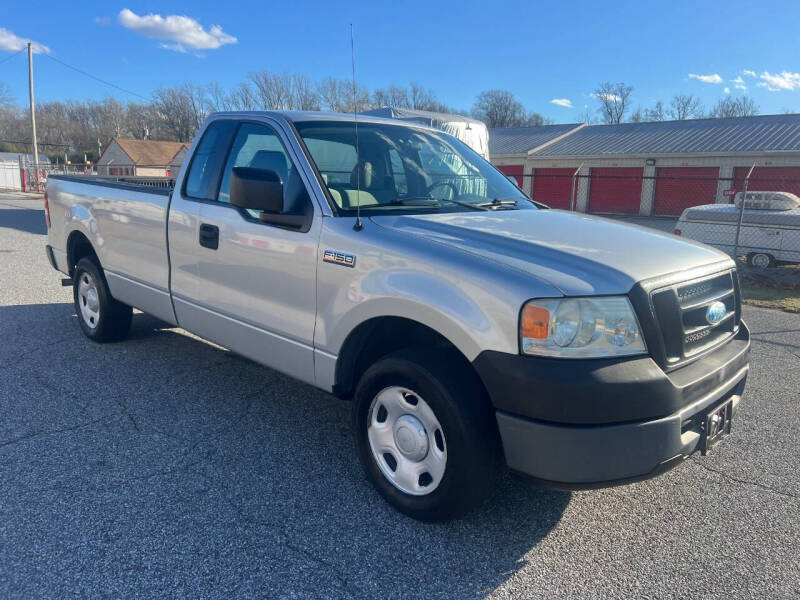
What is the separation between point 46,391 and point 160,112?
7792cm

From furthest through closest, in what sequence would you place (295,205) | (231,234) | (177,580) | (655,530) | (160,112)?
(160,112), (231,234), (295,205), (655,530), (177,580)

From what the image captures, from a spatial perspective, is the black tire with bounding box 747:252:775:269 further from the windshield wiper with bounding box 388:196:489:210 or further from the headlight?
the headlight

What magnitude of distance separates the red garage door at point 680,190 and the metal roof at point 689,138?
2.98 feet

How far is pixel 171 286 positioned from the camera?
14.5 feet

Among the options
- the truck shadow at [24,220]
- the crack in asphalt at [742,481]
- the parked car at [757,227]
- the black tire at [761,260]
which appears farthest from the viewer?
the truck shadow at [24,220]

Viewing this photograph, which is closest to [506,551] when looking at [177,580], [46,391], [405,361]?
[405,361]

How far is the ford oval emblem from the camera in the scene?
2.89 m

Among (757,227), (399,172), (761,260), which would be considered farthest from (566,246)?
(761,260)

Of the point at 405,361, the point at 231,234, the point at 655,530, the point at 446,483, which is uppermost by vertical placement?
the point at 231,234

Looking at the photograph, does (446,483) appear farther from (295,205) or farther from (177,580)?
(295,205)

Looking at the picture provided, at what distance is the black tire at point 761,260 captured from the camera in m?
12.3

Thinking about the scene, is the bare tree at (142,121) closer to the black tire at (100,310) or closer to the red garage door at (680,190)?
the red garage door at (680,190)

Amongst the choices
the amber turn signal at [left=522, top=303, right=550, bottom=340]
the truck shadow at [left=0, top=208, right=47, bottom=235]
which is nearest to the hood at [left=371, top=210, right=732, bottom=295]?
the amber turn signal at [left=522, top=303, right=550, bottom=340]

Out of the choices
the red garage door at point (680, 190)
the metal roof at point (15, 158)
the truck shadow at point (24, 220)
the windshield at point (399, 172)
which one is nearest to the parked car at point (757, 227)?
the windshield at point (399, 172)
